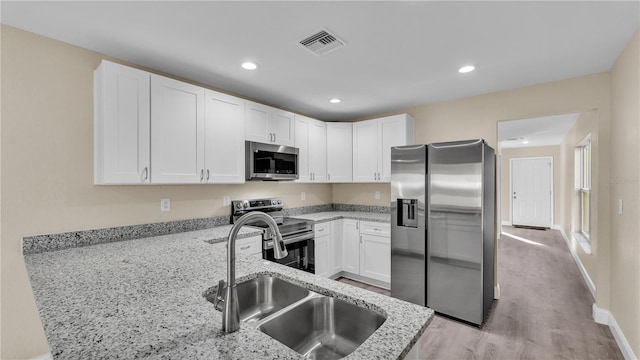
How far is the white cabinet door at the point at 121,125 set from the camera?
6.79 ft

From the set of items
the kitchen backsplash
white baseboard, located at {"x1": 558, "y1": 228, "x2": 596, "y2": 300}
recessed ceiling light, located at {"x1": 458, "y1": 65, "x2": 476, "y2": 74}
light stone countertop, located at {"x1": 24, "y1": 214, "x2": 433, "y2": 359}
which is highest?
recessed ceiling light, located at {"x1": 458, "y1": 65, "x2": 476, "y2": 74}

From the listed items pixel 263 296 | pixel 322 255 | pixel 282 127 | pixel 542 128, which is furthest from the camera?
pixel 542 128

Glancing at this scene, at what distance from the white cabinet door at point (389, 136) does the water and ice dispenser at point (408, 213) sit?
684mm

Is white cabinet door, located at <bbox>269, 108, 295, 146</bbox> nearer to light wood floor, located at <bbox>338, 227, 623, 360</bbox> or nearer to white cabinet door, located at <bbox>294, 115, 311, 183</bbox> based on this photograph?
white cabinet door, located at <bbox>294, 115, 311, 183</bbox>

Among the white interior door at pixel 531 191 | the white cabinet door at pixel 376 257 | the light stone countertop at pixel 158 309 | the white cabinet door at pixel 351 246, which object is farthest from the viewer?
the white interior door at pixel 531 191

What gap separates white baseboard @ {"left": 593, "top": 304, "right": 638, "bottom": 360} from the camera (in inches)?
81.3

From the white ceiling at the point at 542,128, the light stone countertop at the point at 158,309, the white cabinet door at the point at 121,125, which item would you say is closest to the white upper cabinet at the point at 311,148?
the white cabinet door at the point at 121,125

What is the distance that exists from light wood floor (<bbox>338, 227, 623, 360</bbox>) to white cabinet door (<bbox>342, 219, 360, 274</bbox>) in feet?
0.69

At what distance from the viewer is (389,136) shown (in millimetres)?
3738

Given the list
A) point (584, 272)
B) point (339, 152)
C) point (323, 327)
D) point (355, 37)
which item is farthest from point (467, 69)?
point (584, 272)

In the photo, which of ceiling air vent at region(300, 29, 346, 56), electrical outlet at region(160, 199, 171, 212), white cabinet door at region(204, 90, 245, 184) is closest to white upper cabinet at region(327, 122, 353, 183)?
white cabinet door at region(204, 90, 245, 184)

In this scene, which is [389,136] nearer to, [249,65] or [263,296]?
[249,65]

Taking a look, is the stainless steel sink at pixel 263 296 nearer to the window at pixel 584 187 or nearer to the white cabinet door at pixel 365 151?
the white cabinet door at pixel 365 151

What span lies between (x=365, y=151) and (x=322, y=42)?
2.10m
